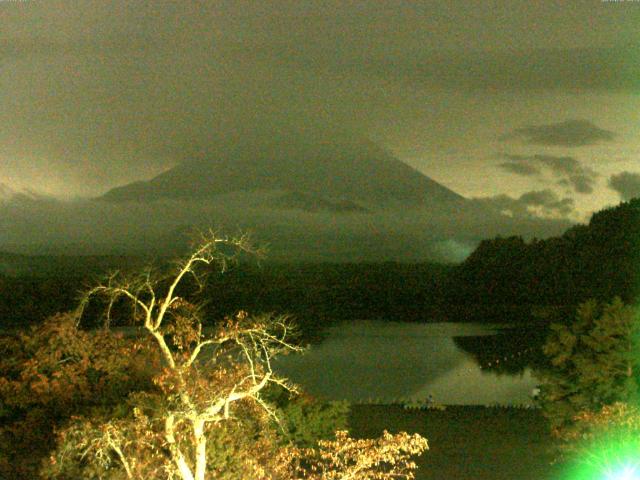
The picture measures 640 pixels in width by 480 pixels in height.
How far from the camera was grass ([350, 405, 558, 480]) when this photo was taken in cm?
1589

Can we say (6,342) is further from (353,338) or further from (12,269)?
(12,269)

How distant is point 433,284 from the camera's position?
81062 mm

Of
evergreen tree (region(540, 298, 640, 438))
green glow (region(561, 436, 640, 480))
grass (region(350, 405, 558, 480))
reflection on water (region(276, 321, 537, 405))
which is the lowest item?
reflection on water (region(276, 321, 537, 405))

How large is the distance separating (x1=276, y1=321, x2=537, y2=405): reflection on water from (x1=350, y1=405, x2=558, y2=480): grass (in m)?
5.00

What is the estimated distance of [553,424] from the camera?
15.7 meters

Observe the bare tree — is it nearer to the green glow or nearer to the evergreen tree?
the green glow

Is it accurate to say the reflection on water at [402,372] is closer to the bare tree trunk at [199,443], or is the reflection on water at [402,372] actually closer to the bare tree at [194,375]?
the bare tree at [194,375]

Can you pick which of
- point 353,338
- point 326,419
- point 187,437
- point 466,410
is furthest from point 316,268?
point 187,437

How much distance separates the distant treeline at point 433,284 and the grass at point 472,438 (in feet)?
117

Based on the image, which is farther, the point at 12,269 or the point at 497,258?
the point at 497,258

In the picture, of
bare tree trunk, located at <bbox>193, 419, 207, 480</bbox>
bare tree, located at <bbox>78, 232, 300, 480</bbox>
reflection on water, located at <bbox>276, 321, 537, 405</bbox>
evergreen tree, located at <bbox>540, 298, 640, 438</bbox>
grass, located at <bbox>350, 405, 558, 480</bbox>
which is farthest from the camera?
reflection on water, located at <bbox>276, 321, 537, 405</bbox>

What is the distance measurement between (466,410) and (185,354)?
12878mm

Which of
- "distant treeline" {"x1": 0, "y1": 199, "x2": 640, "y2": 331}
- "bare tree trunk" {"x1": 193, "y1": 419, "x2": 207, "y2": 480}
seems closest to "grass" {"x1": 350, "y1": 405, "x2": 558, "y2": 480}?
"bare tree trunk" {"x1": 193, "y1": 419, "x2": 207, "y2": 480}

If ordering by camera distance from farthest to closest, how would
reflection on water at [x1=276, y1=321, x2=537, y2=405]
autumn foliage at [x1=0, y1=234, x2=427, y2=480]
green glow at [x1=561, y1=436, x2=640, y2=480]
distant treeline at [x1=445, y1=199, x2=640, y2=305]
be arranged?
distant treeline at [x1=445, y1=199, x2=640, y2=305] → reflection on water at [x1=276, y1=321, x2=537, y2=405] → green glow at [x1=561, y1=436, x2=640, y2=480] → autumn foliage at [x1=0, y1=234, x2=427, y2=480]
